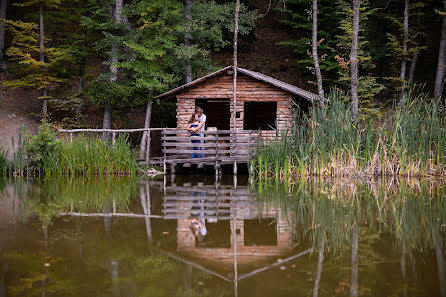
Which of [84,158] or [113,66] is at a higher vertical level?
[113,66]

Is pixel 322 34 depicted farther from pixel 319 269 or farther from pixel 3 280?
pixel 3 280

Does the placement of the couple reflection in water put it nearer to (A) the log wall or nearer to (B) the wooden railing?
(B) the wooden railing

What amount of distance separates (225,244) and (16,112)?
22548 millimetres

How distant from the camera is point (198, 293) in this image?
394 cm

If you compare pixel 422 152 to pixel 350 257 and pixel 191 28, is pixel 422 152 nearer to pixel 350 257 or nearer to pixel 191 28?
pixel 350 257

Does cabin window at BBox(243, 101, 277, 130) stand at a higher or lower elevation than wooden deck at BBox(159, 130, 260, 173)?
higher

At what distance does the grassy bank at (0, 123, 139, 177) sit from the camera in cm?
1433

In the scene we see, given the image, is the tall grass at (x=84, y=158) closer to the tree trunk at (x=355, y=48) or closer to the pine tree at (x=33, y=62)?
the tree trunk at (x=355, y=48)

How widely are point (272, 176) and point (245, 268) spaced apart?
8.98 meters

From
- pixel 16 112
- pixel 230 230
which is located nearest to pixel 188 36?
pixel 16 112

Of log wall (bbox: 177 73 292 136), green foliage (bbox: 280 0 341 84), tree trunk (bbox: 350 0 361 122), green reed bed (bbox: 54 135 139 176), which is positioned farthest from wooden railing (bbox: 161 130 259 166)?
green foliage (bbox: 280 0 341 84)

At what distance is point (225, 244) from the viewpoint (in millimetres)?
5641

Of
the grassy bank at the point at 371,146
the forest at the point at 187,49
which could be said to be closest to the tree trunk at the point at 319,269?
the grassy bank at the point at 371,146

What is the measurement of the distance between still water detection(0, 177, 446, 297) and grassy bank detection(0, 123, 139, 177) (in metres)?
4.27
